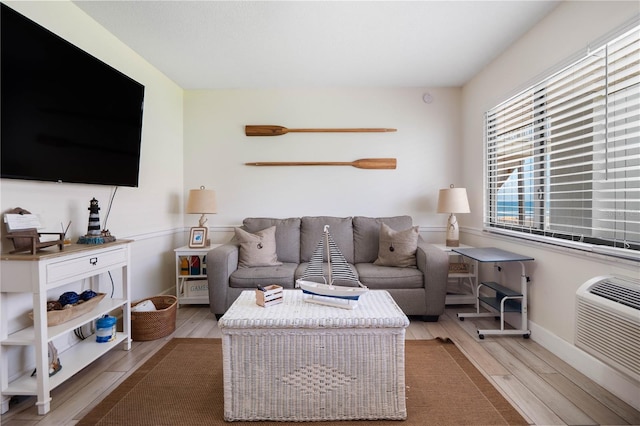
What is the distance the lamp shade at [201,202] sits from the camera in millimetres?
3275

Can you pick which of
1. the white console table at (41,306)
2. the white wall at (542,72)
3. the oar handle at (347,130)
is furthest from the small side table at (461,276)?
the white console table at (41,306)

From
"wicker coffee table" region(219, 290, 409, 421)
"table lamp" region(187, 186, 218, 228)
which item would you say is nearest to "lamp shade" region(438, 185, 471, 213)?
"wicker coffee table" region(219, 290, 409, 421)

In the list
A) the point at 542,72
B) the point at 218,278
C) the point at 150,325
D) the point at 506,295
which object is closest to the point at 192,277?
the point at 218,278

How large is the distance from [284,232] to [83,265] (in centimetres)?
183

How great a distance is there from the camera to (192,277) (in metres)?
3.18

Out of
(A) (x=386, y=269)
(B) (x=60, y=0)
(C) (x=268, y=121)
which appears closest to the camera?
(B) (x=60, y=0)

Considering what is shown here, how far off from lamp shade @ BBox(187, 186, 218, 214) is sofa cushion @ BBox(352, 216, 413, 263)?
1.57m

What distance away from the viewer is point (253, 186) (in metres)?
3.71

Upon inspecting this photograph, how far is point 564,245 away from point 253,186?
9.78ft

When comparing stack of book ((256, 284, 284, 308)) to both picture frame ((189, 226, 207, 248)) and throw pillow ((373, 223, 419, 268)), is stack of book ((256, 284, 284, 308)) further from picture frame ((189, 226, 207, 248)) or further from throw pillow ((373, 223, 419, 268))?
picture frame ((189, 226, 207, 248))

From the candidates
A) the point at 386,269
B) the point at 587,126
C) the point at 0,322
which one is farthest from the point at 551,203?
the point at 0,322

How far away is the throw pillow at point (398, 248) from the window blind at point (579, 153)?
0.83 meters

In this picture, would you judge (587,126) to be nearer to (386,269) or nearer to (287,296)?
(386,269)

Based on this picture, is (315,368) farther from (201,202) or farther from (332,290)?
(201,202)
